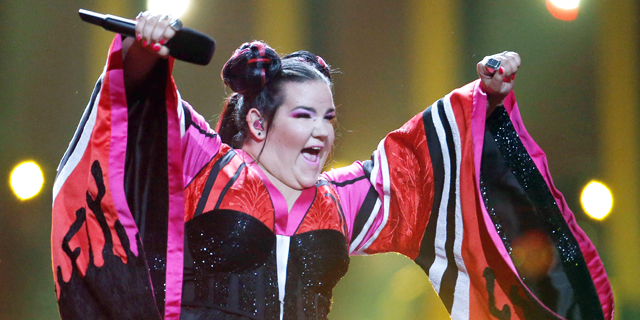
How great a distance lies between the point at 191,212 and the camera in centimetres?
104

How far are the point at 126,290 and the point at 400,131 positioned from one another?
2.29ft

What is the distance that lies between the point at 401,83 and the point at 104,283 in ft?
4.72

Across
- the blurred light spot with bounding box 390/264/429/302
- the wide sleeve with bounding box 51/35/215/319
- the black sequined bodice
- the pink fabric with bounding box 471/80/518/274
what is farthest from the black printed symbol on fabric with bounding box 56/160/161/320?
→ the blurred light spot with bounding box 390/264/429/302

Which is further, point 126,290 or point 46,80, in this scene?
point 46,80

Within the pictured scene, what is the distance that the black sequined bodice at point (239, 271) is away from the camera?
994mm

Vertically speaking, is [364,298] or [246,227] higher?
[246,227]

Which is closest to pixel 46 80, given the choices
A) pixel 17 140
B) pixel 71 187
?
pixel 17 140

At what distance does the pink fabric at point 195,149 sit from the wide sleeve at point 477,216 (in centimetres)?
32

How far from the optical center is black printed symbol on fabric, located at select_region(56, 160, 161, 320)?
91 centimetres

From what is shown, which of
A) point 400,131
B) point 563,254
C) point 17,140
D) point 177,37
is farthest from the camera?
point 17,140

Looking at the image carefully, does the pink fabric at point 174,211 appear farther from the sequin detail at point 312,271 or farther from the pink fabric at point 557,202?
the pink fabric at point 557,202

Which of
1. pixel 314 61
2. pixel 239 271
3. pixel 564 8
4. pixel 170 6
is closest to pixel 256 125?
pixel 314 61

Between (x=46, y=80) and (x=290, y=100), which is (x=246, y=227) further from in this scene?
(x=46, y=80)

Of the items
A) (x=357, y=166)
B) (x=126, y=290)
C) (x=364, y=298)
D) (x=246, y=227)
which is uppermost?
(x=357, y=166)
